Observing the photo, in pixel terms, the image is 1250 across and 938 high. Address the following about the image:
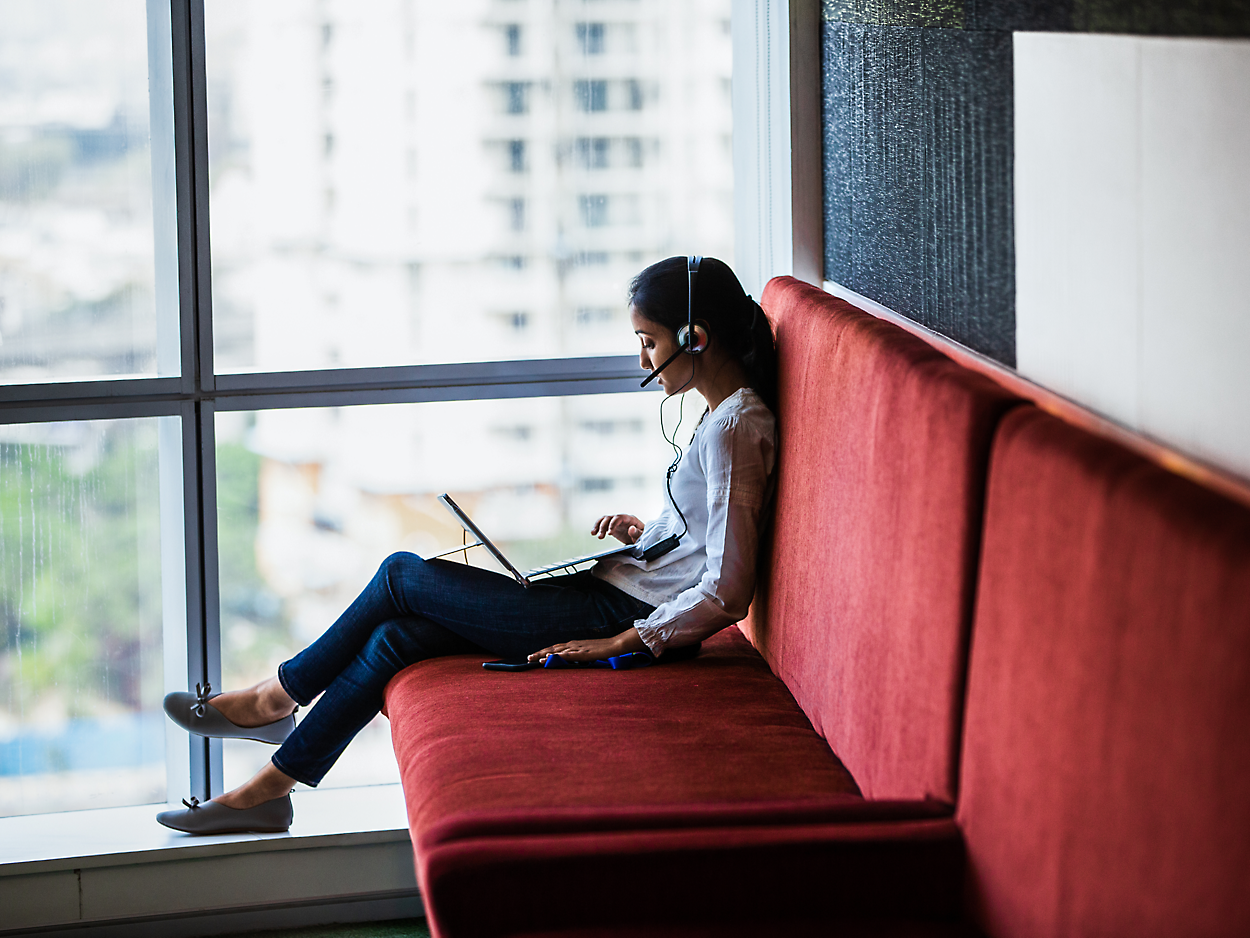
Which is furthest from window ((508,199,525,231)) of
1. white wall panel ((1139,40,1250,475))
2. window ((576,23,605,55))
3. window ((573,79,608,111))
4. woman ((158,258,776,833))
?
white wall panel ((1139,40,1250,475))

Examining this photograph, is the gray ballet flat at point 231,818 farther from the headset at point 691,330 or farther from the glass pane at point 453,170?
the headset at point 691,330

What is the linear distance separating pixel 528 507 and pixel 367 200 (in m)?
0.75

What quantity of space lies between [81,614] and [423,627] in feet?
2.73

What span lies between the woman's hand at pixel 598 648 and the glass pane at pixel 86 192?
41.5 inches

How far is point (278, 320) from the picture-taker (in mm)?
2639

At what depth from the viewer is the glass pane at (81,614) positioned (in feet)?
8.48

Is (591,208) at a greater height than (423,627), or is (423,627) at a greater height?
(591,208)

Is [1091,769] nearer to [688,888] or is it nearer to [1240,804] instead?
[1240,804]

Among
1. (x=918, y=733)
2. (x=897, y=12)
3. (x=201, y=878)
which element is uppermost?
(x=897, y=12)

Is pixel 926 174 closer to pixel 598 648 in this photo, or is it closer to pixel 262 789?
pixel 598 648

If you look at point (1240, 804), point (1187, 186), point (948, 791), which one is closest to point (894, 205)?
point (1187, 186)

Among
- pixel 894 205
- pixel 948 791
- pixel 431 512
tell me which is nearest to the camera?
pixel 948 791

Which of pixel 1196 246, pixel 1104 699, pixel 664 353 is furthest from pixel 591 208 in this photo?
pixel 1104 699

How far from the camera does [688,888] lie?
126 centimetres
